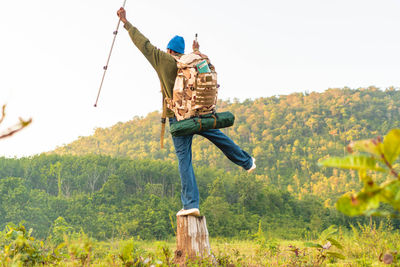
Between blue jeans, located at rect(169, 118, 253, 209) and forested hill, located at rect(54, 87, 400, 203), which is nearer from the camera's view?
blue jeans, located at rect(169, 118, 253, 209)

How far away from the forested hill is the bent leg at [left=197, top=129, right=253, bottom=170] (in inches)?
698

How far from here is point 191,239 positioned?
3.91 meters

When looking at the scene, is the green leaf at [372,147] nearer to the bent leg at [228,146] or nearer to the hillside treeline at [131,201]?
the bent leg at [228,146]

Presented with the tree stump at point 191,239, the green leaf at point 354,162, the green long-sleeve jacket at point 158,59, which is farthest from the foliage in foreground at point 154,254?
the green long-sleeve jacket at point 158,59

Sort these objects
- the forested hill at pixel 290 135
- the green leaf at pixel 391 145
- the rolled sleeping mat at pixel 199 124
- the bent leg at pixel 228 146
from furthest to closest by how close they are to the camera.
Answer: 1. the forested hill at pixel 290 135
2. the bent leg at pixel 228 146
3. the rolled sleeping mat at pixel 199 124
4. the green leaf at pixel 391 145

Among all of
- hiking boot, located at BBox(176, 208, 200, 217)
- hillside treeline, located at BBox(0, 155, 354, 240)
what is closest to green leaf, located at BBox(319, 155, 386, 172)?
hiking boot, located at BBox(176, 208, 200, 217)

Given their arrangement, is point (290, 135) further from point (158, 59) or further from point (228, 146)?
point (158, 59)

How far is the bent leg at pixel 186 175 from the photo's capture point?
13.1 ft

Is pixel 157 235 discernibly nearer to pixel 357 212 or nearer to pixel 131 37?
pixel 131 37

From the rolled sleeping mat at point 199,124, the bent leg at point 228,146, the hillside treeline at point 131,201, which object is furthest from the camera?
the hillside treeline at point 131,201

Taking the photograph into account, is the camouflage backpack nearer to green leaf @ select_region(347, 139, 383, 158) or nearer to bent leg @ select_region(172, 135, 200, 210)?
bent leg @ select_region(172, 135, 200, 210)

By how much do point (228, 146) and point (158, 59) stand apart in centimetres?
117

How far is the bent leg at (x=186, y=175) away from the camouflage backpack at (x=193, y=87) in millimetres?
249

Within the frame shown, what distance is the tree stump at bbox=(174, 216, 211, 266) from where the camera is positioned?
12.7 ft
